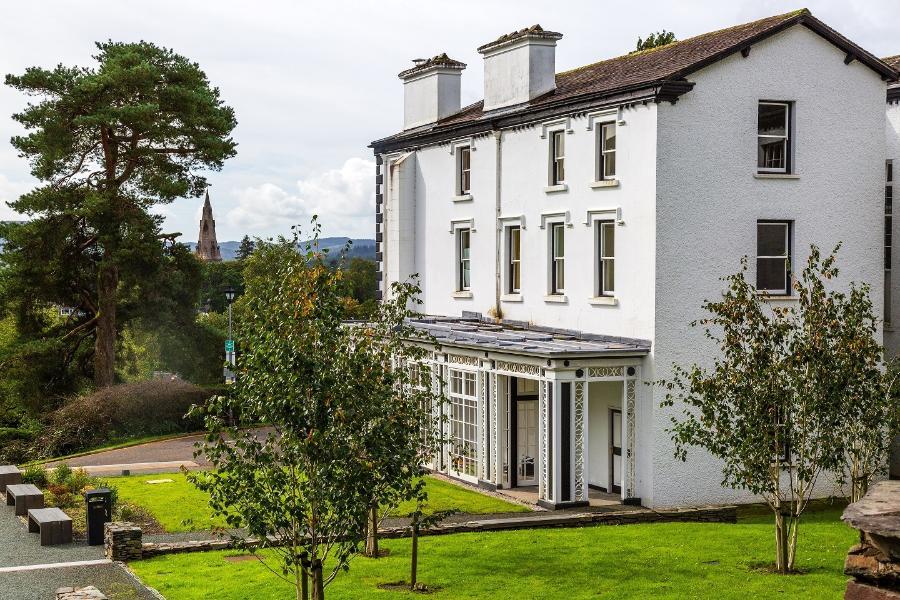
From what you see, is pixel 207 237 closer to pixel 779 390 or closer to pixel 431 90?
pixel 431 90

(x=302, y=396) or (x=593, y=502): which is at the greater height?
(x=302, y=396)

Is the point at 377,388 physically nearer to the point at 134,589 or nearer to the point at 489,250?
the point at 134,589

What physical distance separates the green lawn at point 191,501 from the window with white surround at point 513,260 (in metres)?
6.13

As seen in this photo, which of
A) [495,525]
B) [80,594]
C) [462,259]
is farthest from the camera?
[462,259]

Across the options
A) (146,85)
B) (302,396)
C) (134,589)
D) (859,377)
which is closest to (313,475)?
(302,396)

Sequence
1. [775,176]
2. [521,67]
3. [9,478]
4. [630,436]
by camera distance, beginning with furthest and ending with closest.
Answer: [521,67], [9,478], [775,176], [630,436]

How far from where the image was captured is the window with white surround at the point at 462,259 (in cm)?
3656

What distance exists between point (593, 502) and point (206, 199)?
571ft

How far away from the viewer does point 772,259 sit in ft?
93.7

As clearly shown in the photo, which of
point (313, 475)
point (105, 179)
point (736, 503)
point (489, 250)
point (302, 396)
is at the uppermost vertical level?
point (105, 179)

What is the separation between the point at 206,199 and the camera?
194625mm

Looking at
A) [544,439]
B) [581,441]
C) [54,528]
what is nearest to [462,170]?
[544,439]

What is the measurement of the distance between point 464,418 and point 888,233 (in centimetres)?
1266

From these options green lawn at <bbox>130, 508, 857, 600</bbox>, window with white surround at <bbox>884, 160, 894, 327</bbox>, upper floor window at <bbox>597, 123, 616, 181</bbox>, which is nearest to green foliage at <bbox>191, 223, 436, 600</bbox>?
green lawn at <bbox>130, 508, 857, 600</bbox>
